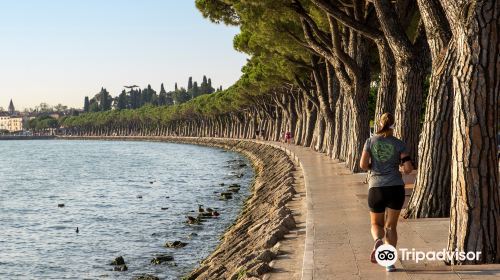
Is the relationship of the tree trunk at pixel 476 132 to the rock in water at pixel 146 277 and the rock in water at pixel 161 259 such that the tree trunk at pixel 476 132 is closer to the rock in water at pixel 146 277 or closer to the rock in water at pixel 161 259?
the rock in water at pixel 146 277

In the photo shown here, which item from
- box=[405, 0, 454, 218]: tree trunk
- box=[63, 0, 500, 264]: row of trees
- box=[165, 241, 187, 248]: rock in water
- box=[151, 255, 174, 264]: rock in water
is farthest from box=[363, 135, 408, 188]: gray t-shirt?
box=[165, 241, 187, 248]: rock in water

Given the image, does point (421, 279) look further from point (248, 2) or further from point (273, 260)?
point (248, 2)

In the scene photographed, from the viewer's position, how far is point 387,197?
995 cm

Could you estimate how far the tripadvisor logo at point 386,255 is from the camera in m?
9.97

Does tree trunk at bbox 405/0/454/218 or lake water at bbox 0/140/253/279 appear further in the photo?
lake water at bbox 0/140/253/279

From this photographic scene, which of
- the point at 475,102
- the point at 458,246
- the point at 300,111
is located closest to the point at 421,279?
the point at 458,246

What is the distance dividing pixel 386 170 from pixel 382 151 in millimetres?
243

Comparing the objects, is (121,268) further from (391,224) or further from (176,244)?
(391,224)

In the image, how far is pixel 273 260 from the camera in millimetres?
12695

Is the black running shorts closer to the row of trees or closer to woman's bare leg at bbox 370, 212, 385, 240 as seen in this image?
woman's bare leg at bbox 370, 212, 385, 240

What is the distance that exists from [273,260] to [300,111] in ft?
169

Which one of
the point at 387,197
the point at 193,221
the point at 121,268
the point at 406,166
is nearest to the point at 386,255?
the point at 387,197

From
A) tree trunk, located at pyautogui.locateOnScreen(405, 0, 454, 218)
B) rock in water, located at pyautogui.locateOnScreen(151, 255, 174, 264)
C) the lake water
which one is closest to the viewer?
tree trunk, located at pyautogui.locateOnScreen(405, 0, 454, 218)

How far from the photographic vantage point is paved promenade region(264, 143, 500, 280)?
9812 millimetres
